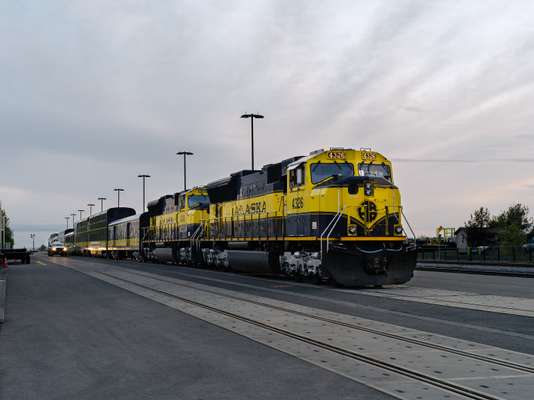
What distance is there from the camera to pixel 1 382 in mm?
7141

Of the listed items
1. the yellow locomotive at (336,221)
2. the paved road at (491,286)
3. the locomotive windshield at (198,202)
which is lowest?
the paved road at (491,286)

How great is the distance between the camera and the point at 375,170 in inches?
818

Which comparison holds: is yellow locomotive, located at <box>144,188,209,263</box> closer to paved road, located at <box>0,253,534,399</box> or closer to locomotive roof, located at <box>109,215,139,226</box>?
locomotive roof, located at <box>109,215,139,226</box>

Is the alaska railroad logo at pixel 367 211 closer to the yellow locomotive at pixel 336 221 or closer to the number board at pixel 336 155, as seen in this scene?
the yellow locomotive at pixel 336 221

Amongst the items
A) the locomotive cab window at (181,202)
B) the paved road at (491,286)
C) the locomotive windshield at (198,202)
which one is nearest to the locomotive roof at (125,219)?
the locomotive cab window at (181,202)

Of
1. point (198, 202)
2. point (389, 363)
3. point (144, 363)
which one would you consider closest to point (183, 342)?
point (144, 363)

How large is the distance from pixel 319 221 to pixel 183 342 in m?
10.5

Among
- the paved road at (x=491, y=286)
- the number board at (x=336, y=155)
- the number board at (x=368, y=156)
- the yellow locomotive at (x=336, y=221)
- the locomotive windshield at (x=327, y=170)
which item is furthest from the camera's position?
the number board at (x=368, y=156)

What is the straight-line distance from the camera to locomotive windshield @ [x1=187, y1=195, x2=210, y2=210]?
119ft

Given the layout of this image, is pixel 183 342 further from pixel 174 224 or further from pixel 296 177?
pixel 174 224

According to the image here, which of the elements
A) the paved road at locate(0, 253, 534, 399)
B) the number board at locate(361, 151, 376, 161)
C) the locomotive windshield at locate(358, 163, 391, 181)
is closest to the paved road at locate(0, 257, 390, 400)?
the paved road at locate(0, 253, 534, 399)

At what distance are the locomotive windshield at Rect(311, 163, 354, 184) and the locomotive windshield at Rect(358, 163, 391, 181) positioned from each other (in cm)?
39

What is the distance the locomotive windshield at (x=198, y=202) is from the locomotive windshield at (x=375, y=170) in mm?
16509

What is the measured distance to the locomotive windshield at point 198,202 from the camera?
36.2 meters
